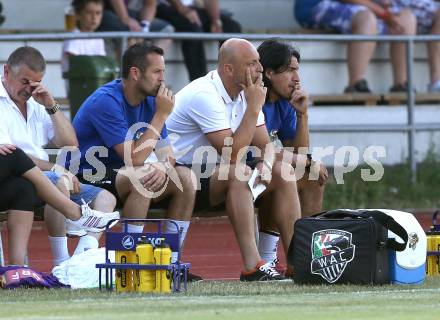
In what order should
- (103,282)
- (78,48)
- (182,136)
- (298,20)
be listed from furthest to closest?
(298,20) < (78,48) < (182,136) < (103,282)

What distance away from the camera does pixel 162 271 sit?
25.8 feet

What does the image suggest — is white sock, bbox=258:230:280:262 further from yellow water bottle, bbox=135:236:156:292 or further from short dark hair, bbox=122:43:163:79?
yellow water bottle, bbox=135:236:156:292

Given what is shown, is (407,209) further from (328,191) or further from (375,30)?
(375,30)

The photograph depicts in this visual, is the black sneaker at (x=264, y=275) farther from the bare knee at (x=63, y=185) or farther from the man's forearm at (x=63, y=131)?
Result: the man's forearm at (x=63, y=131)

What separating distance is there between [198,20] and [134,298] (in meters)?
8.30

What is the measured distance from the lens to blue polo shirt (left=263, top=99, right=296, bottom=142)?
9945 mm

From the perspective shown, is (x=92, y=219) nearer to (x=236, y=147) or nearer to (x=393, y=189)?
(x=236, y=147)

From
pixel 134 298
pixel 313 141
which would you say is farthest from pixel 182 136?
pixel 313 141

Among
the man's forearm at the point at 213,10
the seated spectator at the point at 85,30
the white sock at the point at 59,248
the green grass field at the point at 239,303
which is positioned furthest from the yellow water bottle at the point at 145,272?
the man's forearm at the point at 213,10

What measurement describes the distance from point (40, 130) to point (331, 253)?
2.24 meters

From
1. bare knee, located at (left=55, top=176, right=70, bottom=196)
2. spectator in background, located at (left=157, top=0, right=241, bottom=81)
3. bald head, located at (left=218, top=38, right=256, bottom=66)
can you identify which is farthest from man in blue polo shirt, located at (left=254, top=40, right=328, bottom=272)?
spectator in background, located at (left=157, top=0, right=241, bottom=81)

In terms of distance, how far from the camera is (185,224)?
29.8 ft

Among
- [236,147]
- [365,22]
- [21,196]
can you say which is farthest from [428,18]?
[21,196]

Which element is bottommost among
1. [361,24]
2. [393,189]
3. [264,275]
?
[264,275]
